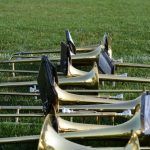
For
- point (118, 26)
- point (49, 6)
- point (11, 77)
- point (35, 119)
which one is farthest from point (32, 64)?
point (49, 6)

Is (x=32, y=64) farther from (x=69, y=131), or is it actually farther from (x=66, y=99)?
(x=69, y=131)

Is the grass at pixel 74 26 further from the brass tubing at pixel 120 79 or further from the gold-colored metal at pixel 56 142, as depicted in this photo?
the gold-colored metal at pixel 56 142

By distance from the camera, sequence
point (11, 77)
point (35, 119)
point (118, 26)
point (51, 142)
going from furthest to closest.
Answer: point (118, 26) < point (11, 77) < point (35, 119) < point (51, 142)

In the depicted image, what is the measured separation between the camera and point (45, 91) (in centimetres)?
462

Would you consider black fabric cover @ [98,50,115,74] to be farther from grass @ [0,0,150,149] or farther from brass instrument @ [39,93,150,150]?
brass instrument @ [39,93,150,150]

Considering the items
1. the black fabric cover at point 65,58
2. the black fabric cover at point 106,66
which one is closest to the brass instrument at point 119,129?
the black fabric cover at point 65,58

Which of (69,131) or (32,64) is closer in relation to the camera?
(69,131)

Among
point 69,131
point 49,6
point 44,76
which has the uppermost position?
point 44,76

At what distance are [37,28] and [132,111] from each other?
820cm

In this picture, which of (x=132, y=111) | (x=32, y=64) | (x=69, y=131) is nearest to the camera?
(x=69, y=131)

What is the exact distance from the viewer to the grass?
9539 mm

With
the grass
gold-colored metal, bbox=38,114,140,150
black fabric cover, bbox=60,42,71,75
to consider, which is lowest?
the grass

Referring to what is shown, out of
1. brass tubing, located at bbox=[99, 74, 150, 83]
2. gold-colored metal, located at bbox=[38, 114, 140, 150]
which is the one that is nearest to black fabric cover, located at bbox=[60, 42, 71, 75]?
brass tubing, located at bbox=[99, 74, 150, 83]

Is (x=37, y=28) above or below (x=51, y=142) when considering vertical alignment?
below
